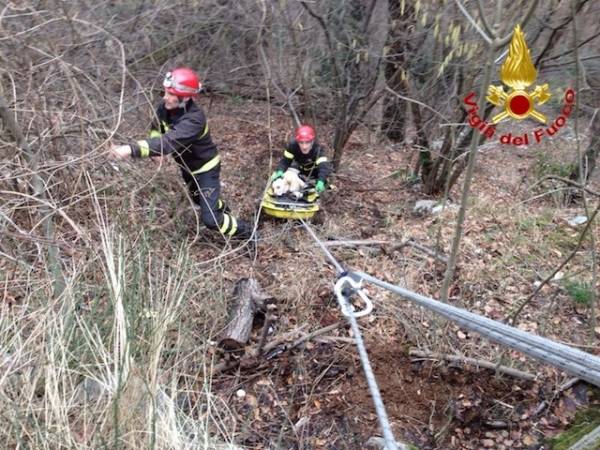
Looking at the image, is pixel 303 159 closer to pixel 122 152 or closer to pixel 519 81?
pixel 122 152

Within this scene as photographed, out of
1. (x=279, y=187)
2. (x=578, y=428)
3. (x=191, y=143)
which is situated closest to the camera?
(x=578, y=428)

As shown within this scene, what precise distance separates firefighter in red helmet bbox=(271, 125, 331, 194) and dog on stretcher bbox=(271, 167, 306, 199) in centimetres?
11

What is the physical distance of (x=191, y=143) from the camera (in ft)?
16.0

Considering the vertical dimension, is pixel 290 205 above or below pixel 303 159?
below

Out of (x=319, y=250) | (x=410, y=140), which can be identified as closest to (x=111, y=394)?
(x=319, y=250)

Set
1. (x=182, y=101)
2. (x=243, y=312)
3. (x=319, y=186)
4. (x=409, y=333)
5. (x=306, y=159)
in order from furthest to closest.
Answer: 1. (x=306, y=159)
2. (x=319, y=186)
3. (x=182, y=101)
4. (x=243, y=312)
5. (x=409, y=333)

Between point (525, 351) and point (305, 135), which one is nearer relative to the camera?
point (525, 351)

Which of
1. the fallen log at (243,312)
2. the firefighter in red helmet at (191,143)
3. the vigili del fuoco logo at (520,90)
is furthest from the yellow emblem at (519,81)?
the firefighter in red helmet at (191,143)

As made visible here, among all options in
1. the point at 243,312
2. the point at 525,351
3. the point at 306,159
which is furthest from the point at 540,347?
the point at 306,159

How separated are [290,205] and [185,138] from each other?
1337mm

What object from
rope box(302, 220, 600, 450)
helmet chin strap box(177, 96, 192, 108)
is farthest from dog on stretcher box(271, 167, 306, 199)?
rope box(302, 220, 600, 450)

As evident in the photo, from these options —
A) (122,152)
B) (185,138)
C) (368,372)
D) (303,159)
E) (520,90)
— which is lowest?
(303,159)

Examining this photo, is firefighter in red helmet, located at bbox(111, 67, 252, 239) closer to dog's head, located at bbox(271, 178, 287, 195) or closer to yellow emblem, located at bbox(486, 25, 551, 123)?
dog's head, located at bbox(271, 178, 287, 195)

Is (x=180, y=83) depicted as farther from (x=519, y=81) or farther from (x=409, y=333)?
(x=519, y=81)
